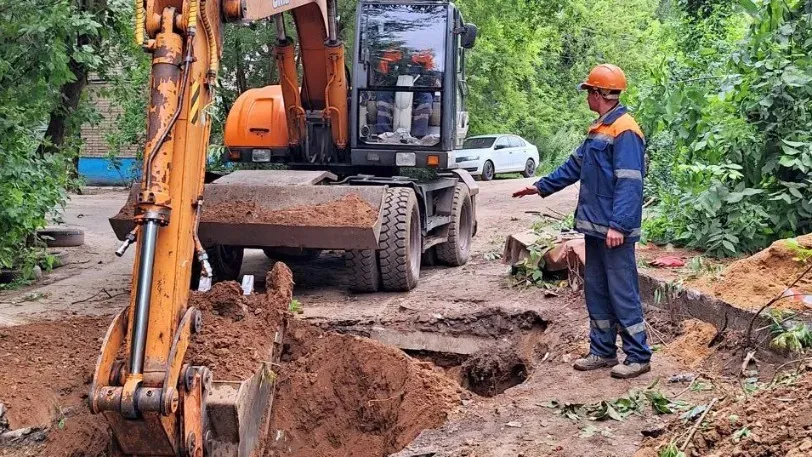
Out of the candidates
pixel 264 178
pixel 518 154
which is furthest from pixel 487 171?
pixel 264 178

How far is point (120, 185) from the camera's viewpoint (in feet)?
78.5

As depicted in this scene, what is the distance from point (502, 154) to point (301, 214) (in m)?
20.0

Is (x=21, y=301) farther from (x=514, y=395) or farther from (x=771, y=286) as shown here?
(x=771, y=286)

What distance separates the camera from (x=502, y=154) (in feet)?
88.6

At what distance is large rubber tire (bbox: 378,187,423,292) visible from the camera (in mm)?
8125

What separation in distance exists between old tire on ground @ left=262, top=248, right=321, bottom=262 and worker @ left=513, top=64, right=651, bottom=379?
189 inches

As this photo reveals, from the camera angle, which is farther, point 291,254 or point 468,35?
point 291,254

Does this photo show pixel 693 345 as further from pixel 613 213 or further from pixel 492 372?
pixel 492 372

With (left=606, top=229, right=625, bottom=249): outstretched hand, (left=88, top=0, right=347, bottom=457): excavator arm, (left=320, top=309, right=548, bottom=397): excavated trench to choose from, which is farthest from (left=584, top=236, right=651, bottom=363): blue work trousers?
(left=88, top=0, right=347, bottom=457): excavator arm

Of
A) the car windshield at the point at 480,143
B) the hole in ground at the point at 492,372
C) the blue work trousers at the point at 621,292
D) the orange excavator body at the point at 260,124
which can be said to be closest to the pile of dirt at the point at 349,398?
the hole in ground at the point at 492,372

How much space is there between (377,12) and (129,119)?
33.7ft

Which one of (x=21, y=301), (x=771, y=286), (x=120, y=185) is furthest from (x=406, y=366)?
(x=120, y=185)

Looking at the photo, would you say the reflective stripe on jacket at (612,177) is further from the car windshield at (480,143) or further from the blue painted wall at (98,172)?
the car windshield at (480,143)

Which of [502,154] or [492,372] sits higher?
[502,154]
